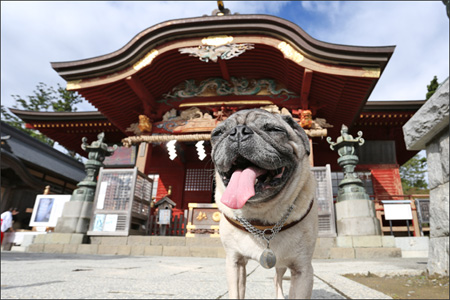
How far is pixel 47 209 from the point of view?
9.76m

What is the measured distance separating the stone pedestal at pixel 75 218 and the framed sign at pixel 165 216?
2142 mm

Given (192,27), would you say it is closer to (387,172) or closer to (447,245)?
(447,245)

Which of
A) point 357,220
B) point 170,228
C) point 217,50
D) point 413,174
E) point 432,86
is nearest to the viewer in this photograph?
point 357,220

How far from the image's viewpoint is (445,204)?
A: 3.31 m

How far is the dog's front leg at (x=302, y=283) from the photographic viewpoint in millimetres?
1626

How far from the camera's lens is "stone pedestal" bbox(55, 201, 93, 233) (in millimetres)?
7918

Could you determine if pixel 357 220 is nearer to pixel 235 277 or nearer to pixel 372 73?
pixel 372 73

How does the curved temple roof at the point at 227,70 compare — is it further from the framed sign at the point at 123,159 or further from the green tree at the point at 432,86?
the green tree at the point at 432,86

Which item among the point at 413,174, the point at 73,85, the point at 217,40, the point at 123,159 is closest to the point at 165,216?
the point at 123,159

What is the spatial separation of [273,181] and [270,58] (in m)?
8.43

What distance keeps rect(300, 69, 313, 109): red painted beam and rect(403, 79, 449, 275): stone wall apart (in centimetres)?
487

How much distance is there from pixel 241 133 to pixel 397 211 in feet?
29.7

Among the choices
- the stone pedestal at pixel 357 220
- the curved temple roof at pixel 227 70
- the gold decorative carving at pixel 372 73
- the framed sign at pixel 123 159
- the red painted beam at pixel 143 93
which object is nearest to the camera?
the stone pedestal at pixel 357 220

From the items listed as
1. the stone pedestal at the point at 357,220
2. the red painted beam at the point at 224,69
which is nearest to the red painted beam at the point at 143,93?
the red painted beam at the point at 224,69
